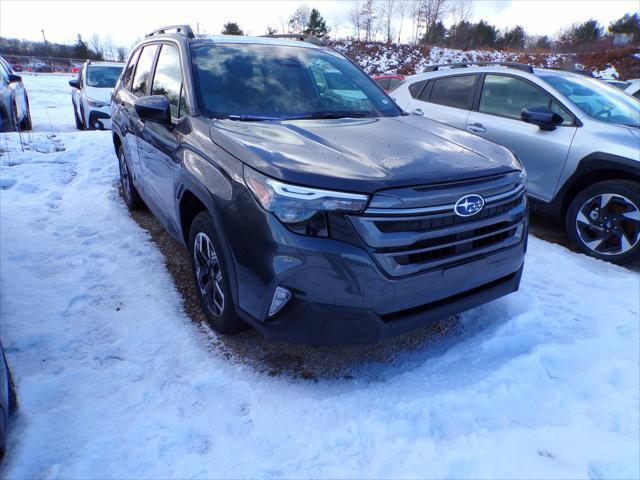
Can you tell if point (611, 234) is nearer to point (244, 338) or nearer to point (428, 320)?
point (428, 320)

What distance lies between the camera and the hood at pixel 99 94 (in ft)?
31.3

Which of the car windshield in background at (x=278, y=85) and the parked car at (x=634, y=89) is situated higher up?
the car windshield in background at (x=278, y=85)

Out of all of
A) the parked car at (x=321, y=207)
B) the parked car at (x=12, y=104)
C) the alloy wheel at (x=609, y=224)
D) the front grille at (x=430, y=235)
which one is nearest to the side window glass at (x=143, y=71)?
the parked car at (x=321, y=207)

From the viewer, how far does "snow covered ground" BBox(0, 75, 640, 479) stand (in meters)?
1.88

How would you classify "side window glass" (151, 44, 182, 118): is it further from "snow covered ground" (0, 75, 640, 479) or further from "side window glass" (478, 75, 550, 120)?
"side window glass" (478, 75, 550, 120)

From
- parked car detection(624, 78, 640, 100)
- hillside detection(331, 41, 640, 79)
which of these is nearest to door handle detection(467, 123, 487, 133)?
parked car detection(624, 78, 640, 100)

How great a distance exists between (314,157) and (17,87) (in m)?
10.1

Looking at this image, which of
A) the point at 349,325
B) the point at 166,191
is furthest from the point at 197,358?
the point at 166,191

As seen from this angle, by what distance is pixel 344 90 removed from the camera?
3.46m

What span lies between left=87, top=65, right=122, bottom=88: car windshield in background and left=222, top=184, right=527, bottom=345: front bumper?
984 cm

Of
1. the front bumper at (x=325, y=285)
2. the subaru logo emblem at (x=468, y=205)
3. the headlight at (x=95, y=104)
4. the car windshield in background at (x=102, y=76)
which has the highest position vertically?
the subaru logo emblem at (x=468, y=205)

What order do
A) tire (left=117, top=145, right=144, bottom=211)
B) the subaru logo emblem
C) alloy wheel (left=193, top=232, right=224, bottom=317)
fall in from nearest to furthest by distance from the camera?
the subaru logo emblem
alloy wheel (left=193, top=232, right=224, bottom=317)
tire (left=117, top=145, right=144, bottom=211)

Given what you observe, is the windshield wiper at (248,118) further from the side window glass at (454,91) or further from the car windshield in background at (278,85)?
the side window glass at (454,91)

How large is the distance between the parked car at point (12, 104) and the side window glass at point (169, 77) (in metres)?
6.34
